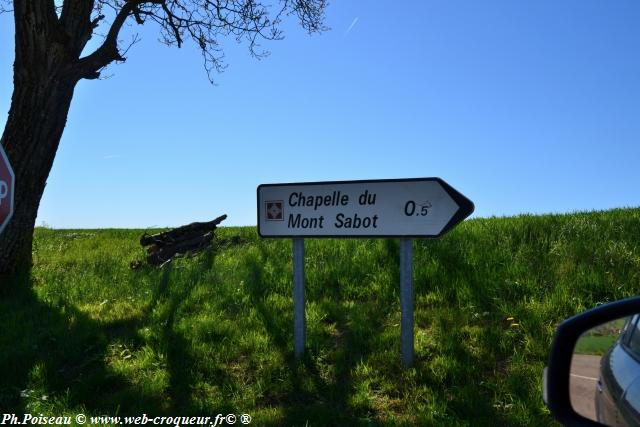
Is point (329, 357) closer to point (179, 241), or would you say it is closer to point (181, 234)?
point (179, 241)

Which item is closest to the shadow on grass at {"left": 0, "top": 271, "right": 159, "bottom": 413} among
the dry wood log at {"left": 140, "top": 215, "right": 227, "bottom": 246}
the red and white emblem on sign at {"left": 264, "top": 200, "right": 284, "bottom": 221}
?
the red and white emblem on sign at {"left": 264, "top": 200, "right": 284, "bottom": 221}

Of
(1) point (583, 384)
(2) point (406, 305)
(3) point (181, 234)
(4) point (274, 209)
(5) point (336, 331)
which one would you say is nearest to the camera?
(1) point (583, 384)

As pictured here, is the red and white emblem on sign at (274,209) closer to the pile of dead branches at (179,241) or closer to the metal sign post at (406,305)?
the metal sign post at (406,305)

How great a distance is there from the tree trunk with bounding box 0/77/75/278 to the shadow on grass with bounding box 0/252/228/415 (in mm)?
1221

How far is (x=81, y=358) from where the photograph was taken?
6.02 m

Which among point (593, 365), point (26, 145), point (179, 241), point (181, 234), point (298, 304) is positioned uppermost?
point (26, 145)

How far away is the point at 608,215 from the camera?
763 cm

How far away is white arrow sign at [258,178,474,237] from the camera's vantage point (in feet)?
16.6

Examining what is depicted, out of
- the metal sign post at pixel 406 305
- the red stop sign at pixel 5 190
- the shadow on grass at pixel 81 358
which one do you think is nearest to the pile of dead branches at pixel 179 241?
the shadow on grass at pixel 81 358

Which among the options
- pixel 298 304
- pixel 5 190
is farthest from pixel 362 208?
pixel 5 190

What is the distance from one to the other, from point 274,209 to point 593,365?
421 centimetres

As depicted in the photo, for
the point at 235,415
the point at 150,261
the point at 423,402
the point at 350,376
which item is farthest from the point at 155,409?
the point at 150,261

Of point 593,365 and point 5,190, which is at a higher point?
point 5,190

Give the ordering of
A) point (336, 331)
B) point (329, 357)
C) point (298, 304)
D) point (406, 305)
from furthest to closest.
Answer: point (336, 331)
point (298, 304)
point (329, 357)
point (406, 305)
